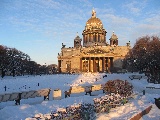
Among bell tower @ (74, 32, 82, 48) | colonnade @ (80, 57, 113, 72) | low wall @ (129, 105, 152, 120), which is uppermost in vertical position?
bell tower @ (74, 32, 82, 48)

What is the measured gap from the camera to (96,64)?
87875 millimetres

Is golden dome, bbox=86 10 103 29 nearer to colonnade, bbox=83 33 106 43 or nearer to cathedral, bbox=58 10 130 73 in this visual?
cathedral, bbox=58 10 130 73

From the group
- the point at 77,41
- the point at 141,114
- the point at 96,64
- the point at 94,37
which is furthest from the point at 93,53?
the point at 141,114

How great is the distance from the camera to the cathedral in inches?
3342

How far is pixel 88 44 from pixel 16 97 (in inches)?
3129

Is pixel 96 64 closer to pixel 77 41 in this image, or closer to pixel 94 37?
pixel 94 37

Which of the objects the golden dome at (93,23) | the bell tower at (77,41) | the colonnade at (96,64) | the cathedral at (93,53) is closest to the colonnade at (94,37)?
the cathedral at (93,53)

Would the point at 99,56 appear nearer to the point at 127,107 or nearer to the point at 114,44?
the point at 114,44

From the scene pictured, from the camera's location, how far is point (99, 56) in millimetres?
84750

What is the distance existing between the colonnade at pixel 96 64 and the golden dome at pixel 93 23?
48.4 feet

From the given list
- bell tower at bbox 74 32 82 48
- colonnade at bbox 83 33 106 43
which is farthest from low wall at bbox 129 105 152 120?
bell tower at bbox 74 32 82 48

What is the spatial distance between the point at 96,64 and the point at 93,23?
57.3ft

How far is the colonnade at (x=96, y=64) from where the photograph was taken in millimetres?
84625

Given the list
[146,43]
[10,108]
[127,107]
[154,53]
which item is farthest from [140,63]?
[10,108]
